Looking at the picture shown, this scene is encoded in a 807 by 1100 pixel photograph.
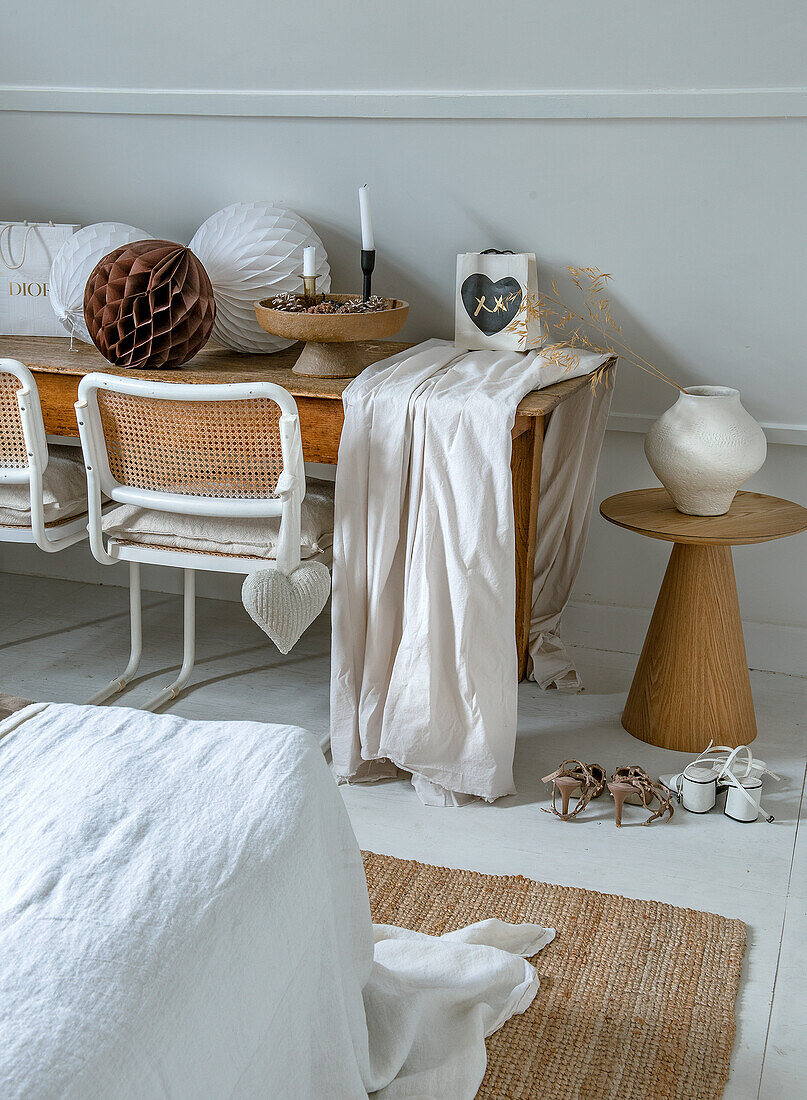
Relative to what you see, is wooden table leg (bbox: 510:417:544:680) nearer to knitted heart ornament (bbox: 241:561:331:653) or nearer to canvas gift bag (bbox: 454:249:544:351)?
canvas gift bag (bbox: 454:249:544:351)

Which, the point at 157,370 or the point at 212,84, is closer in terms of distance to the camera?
the point at 157,370

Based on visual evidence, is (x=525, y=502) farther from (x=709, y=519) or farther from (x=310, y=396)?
(x=310, y=396)

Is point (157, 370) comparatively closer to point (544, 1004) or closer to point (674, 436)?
point (674, 436)

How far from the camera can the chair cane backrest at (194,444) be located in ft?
6.31

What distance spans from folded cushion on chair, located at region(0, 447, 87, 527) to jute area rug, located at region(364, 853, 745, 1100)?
95 centimetres

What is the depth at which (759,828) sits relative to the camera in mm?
1953

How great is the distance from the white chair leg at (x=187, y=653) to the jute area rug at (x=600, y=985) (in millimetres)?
747

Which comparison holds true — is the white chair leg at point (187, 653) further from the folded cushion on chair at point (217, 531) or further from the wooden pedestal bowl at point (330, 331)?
the wooden pedestal bowl at point (330, 331)

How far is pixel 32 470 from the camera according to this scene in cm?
204

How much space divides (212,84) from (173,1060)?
231cm

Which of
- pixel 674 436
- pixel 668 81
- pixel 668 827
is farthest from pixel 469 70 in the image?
pixel 668 827

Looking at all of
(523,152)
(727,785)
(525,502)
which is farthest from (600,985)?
(523,152)

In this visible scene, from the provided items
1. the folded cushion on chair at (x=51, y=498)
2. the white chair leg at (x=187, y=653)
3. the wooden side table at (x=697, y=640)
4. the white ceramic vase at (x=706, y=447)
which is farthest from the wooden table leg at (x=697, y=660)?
the folded cushion on chair at (x=51, y=498)

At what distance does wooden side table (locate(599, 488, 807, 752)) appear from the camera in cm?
215
